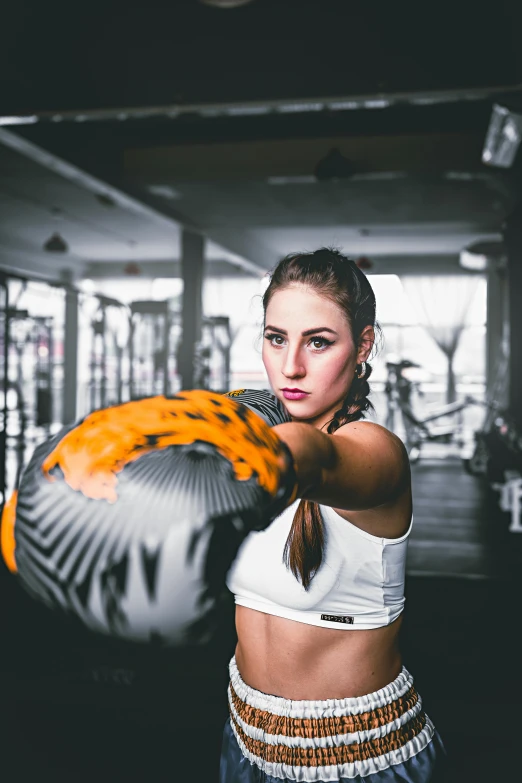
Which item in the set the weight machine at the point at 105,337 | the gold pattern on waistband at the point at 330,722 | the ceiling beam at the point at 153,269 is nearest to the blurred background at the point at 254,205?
the weight machine at the point at 105,337

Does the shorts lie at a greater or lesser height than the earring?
lesser

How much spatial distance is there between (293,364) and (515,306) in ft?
20.7

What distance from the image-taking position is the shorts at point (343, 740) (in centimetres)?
79

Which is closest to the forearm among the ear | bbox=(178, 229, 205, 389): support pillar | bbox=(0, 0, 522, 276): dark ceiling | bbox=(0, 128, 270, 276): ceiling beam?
the ear

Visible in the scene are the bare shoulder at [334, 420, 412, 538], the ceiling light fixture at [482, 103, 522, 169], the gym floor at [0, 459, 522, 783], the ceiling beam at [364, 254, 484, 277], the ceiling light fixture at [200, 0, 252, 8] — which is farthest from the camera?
the ceiling beam at [364, 254, 484, 277]

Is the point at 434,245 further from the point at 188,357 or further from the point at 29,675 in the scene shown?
the point at 29,675

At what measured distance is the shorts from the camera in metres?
0.79

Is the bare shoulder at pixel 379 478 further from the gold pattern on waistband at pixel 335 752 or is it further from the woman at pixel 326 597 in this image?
the gold pattern on waistband at pixel 335 752

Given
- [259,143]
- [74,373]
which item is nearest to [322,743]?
[259,143]

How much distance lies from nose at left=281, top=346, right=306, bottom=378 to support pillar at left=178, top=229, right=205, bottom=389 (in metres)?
7.49

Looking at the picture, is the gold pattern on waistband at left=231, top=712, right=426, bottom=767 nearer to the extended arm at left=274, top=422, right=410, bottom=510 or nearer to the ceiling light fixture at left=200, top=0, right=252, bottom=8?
the extended arm at left=274, top=422, right=410, bottom=510

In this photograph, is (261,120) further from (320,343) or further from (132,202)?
(320,343)

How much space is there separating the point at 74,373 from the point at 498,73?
33.8ft

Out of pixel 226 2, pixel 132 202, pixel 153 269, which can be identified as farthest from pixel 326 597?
pixel 153 269
